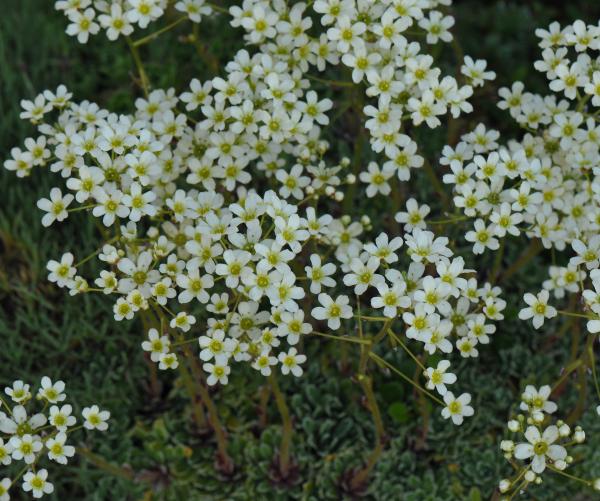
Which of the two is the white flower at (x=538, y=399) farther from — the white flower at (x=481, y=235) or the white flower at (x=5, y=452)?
the white flower at (x=5, y=452)

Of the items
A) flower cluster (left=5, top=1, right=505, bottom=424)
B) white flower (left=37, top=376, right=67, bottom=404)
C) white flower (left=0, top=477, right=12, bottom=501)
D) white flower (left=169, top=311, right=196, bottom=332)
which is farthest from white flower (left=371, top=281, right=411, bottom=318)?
white flower (left=0, top=477, right=12, bottom=501)

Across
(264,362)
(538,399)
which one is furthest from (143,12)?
(538,399)

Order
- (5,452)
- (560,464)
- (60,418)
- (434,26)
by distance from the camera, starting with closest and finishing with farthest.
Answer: (560,464)
(5,452)
(60,418)
(434,26)

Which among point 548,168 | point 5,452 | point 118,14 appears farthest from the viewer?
point 118,14

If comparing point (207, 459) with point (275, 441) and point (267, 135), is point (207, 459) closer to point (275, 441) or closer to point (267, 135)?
point (275, 441)

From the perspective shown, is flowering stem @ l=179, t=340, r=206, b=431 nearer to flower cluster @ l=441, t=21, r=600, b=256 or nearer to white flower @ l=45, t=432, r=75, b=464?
white flower @ l=45, t=432, r=75, b=464

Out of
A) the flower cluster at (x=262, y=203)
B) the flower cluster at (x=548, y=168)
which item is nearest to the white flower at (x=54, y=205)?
the flower cluster at (x=262, y=203)

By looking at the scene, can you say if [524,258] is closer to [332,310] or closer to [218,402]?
[332,310]
